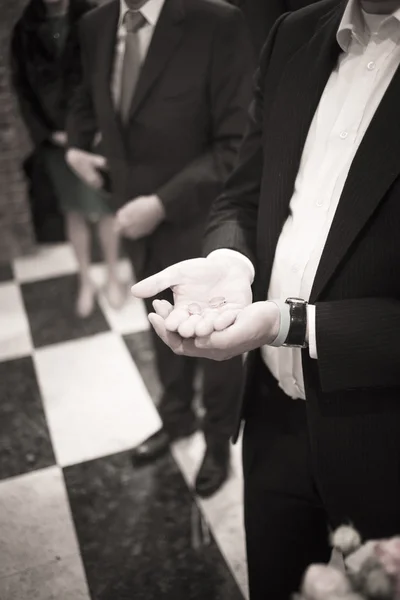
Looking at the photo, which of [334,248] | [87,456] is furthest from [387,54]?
[87,456]

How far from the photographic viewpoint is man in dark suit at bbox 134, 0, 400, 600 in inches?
31.3

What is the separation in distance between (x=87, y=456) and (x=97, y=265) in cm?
137

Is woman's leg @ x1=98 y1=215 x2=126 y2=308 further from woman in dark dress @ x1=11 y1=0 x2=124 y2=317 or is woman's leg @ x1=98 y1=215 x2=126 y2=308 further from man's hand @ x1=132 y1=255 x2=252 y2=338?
man's hand @ x1=132 y1=255 x2=252 y2=338

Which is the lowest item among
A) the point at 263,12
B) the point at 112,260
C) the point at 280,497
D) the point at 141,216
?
the point at 112,260

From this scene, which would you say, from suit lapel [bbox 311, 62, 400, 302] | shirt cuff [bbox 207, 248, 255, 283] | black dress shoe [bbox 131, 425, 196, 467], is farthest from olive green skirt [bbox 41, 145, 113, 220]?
suit lapel [bbox 311, 62, 400, 302]

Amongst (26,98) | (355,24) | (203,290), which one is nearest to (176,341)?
(203,290)

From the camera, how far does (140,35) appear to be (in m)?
1.40

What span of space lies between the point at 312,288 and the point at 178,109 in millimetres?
758

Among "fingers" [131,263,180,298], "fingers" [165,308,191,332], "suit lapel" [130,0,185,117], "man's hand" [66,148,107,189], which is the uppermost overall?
"suit lapel" [130,0,185,117]

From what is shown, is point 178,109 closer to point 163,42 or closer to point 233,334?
point 163,42

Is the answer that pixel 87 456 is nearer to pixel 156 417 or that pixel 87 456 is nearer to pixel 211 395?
pixel 156 417

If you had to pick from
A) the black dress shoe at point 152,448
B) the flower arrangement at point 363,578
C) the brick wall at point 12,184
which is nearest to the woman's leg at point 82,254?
the brick wall at point 12,184

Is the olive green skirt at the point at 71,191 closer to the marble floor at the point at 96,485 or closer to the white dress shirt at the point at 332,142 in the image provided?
the marble floor at the point at 96,485

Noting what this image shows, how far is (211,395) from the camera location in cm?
177
